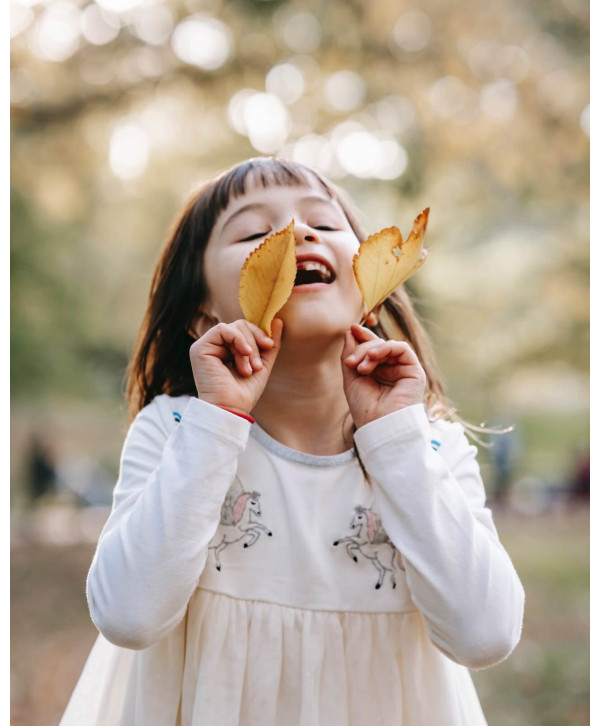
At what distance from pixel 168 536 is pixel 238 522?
21 centimetres

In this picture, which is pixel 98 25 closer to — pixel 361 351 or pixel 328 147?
pixel 328 147

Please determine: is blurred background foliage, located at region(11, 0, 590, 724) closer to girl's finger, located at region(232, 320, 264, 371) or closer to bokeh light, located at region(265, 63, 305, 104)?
bokeh light, located at region(265, 63, 305, 104)

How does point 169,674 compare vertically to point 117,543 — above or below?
below

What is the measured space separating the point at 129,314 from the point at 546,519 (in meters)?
6.12

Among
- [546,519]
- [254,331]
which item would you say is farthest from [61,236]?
[546,519]

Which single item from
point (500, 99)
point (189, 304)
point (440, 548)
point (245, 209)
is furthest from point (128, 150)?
point (440, 548)

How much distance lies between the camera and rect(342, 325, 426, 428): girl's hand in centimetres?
119

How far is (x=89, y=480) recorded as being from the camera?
10.5 meters

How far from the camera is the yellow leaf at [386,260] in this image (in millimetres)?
1143

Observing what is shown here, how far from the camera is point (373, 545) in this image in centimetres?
125

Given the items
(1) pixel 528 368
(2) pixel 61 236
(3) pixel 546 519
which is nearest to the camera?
(2) pixel 61 236

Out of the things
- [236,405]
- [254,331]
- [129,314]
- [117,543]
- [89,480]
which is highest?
[129,314]

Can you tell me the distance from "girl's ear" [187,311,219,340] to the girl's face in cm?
5

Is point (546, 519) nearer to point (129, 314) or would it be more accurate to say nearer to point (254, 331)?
point (129, 314)
